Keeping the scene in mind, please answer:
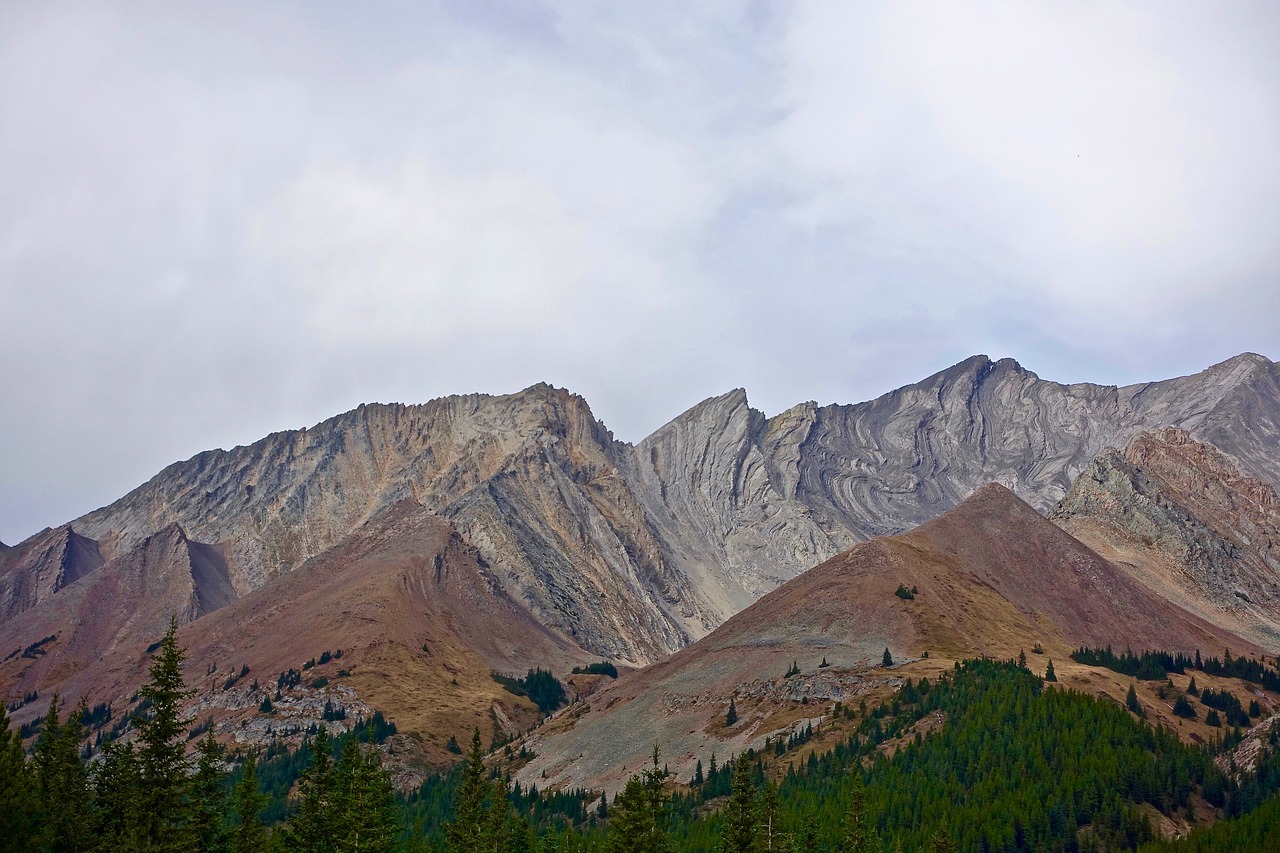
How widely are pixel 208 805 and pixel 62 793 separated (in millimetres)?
14077

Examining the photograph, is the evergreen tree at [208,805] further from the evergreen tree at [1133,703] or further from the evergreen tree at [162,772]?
the evergreen tree at [1133,703]

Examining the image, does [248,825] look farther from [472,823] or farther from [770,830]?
[770,830]

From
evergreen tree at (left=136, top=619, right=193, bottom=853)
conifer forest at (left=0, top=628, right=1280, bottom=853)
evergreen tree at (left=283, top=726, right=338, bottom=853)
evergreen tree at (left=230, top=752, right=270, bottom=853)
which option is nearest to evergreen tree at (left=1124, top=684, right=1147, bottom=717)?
conifer forest at (left=0, top=628, right=1280, bottom=853)

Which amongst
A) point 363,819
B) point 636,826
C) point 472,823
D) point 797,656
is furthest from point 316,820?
point 797,656

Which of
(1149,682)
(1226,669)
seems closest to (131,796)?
(1149,682)

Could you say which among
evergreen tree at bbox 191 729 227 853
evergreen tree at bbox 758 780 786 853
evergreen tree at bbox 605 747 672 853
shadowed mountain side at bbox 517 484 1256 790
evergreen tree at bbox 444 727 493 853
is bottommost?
evergreen tree at bbox 758 780 786 853

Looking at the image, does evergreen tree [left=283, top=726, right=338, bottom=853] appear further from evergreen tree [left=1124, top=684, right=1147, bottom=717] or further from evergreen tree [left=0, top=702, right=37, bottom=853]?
evergreen tree [left=1124, top=684, right=1147, bottom=717]

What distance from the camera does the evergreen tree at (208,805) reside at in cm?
5175

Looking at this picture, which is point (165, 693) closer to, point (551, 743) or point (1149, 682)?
point (551, 743)

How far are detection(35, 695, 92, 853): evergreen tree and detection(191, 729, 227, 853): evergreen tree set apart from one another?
5017 millimetres

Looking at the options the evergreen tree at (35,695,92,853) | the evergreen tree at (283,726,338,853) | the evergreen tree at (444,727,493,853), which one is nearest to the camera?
the evergreen tree at (35,695,92,853)

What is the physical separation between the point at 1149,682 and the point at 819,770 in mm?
64120

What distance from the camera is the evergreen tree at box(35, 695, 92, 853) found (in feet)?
177

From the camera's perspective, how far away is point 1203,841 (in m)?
97.9
